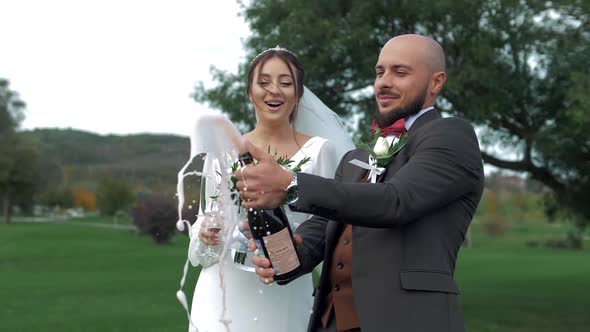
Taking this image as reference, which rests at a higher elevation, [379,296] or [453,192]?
[453,192]

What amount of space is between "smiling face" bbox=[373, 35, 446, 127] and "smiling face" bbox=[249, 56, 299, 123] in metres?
1.32

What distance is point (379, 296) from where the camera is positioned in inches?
114

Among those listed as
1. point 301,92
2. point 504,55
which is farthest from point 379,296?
point 504,55

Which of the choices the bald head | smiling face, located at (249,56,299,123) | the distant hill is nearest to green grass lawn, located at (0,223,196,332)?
smiling face, located at (249,56,299,123)

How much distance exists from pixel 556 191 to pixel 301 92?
10431 mm

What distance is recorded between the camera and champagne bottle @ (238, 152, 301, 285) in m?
3.20

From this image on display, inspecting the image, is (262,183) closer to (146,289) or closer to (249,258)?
(249,258)

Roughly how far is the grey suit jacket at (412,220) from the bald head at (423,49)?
254mm

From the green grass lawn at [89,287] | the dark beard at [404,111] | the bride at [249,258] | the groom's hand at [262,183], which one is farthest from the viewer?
the green grass lawn at [89,287]

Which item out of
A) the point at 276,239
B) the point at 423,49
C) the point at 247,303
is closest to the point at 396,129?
the point at 423,49

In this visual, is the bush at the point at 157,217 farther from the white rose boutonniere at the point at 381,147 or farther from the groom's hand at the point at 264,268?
the white rose boutonniere at the point at 381,147

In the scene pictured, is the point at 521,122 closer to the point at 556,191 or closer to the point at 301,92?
the point at 556,191

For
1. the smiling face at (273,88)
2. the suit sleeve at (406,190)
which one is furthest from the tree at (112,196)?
the suit sleeve at (406,190)

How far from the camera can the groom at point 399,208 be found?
266cm
